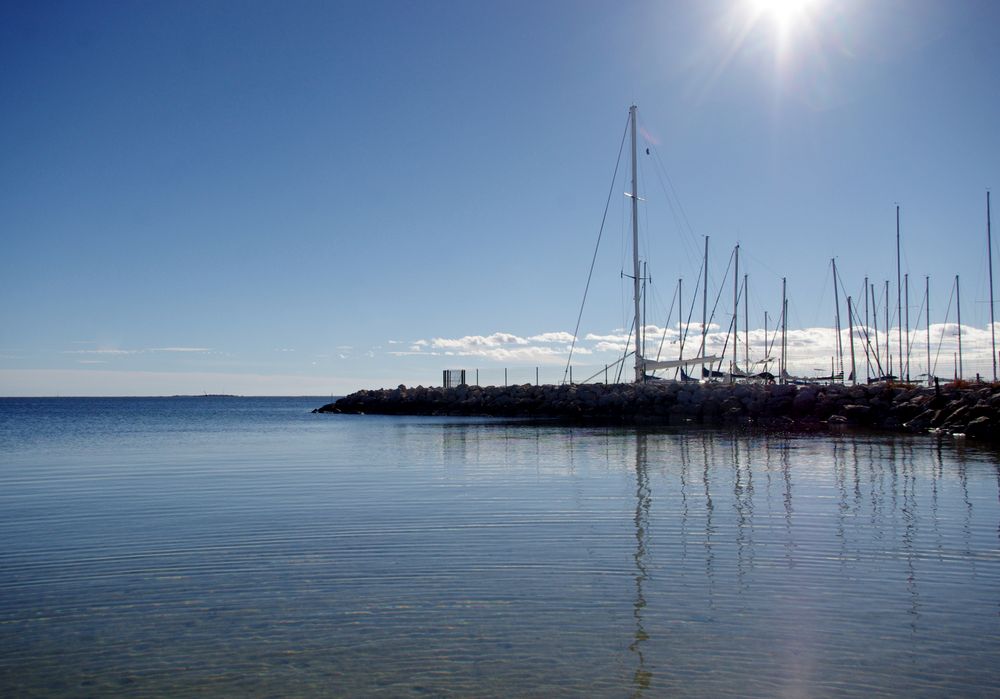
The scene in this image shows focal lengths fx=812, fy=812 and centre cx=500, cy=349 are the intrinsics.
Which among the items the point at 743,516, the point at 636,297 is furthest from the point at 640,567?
the point at 636,297

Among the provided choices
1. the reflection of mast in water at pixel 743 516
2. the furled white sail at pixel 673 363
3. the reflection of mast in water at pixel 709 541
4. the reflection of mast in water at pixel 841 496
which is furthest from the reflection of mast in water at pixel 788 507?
the furled white sail at pixel 673 363

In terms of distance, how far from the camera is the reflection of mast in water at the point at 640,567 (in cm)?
716

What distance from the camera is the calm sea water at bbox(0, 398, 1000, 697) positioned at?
731 centimetres

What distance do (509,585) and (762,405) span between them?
1712 inches

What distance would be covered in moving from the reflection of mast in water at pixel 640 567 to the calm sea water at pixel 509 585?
0.05m

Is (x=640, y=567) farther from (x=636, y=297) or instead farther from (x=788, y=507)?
(x=636, y=297)

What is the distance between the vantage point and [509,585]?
10.3 m

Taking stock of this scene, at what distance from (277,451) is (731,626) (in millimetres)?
27257

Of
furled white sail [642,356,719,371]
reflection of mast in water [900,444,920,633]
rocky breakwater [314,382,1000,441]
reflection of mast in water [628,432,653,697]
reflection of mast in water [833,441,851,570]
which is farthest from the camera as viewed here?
furled white sail [642,356,719,371]

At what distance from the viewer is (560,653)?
778cm

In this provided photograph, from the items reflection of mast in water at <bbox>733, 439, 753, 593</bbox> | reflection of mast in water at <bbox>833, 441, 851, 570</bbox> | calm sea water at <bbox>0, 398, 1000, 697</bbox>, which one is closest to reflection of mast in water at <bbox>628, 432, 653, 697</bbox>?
calm sea water at <bbox>0, 398, 1000, 697</bbox>

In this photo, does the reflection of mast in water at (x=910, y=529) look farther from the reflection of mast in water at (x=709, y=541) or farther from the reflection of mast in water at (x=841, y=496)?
the reflection of mast in water at (x=709, y=541)

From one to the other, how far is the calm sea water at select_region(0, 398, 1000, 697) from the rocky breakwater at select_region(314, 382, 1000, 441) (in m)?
20.4

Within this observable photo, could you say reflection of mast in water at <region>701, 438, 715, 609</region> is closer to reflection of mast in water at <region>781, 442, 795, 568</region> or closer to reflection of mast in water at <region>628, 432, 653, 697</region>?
reflection of mast in water at <region>628, 432, 653, 697</region>
